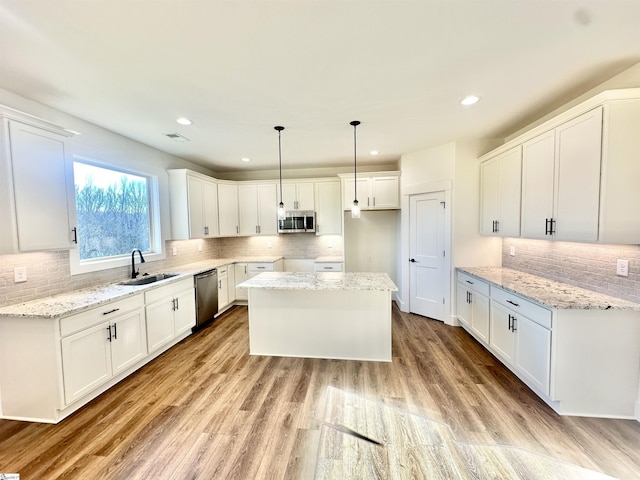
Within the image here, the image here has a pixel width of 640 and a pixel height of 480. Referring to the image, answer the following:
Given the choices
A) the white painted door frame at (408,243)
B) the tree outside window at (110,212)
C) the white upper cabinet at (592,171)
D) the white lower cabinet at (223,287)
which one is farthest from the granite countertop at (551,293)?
the tree outside window at (110,212)

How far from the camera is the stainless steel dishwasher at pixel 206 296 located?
393 centimetres

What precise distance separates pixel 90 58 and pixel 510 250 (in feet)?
15.6

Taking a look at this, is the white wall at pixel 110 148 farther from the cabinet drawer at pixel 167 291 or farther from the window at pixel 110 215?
the cabinet drawer at pixel 167 291

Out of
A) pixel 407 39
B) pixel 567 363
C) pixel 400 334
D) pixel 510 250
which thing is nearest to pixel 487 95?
pixel 407 39

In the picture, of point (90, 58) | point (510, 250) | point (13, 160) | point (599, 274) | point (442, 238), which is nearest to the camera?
point (90, 58)

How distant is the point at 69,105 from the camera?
251cm

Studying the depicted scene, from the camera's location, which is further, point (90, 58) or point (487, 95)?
point (487, 95)

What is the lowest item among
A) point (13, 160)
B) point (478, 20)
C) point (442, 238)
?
point (442, 238)

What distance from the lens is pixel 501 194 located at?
324 cm

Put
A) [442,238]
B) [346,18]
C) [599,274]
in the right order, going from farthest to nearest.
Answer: [442,238]
[599,274]
[346,18]

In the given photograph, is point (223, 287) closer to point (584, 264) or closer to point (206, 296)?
point (206, 296)

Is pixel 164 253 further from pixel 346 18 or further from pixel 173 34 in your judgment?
pixel 346 18

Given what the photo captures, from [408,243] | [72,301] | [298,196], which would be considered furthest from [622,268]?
[72,301]

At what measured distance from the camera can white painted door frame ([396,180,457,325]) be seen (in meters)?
3.87
